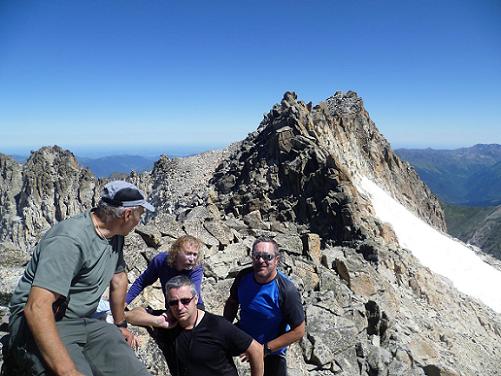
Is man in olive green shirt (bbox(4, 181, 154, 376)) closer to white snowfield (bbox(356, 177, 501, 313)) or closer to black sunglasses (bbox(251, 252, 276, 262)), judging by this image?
black sunglasses (bbox(251, 252, 276, 262))

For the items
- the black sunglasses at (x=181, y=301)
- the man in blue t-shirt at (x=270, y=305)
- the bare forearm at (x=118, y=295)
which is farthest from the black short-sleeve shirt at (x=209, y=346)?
the man in blue t-shirt at (x=270, y=305)

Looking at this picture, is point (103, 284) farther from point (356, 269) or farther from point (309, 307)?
point (356, 269)

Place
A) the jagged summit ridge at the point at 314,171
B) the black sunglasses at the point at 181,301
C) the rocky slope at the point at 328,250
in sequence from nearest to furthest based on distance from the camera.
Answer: the black sunglasses at the point at 181,301 → the rocky slope at the point at 328,250 → the jagged summit ridge at the point at 314,171

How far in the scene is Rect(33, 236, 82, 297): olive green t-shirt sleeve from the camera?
15.8ft

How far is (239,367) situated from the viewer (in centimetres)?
1055

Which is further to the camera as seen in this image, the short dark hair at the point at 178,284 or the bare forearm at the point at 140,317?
the bare forearm at the point at 140,317

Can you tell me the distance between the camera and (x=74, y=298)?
5.34 meters

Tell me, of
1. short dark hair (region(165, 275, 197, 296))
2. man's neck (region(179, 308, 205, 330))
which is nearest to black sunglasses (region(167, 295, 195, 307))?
short dark hair (region(165, 275, 197, 296))

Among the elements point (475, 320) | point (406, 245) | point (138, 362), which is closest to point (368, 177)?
point (406, 245)

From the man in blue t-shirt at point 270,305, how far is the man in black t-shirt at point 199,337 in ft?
4.92

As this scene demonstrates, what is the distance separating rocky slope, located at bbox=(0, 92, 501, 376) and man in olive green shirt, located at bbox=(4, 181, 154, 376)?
4049 millimetres

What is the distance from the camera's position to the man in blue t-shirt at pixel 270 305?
780 centimetres

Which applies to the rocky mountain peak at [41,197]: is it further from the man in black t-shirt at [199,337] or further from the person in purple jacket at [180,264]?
the man in black t-shirt at [199,337]

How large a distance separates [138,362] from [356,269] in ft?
61.3
